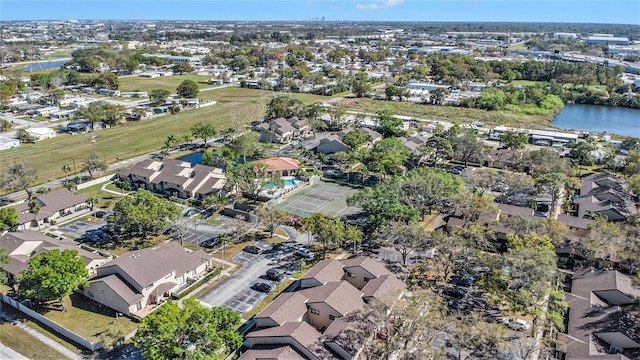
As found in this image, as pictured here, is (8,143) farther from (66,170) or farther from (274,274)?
(274,274)

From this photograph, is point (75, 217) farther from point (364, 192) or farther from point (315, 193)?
point (364, 192)

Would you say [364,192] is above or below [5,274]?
above

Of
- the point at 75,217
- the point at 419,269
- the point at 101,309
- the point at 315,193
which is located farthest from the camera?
the point at 315,193

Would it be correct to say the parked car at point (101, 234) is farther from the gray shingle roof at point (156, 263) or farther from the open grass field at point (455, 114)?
the open grass field at point (455, 114)

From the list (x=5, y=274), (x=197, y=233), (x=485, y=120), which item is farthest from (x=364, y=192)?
(x=485, y=120)

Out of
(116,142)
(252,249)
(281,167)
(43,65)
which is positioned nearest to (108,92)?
(116,142)

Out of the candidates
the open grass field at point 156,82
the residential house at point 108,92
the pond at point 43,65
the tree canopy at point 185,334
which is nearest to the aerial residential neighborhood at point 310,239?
the tree canopy at point 185,334
